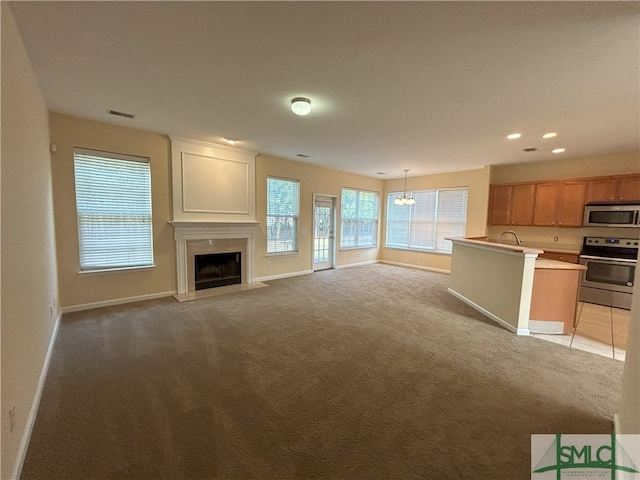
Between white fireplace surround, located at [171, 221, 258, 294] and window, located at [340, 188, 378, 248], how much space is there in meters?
3.04

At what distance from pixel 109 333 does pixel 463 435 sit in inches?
151

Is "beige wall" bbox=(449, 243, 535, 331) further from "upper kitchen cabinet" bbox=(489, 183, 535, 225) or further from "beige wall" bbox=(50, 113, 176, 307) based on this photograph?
"beige wall" bbox=(50, 113, 176, 307)

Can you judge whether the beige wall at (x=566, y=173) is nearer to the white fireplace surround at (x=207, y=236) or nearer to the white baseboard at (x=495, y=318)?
the white baseboard at (x=495, y=318)

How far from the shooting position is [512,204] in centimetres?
616

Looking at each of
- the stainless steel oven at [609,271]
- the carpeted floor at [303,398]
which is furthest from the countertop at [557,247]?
the carpeted floor at [303,398]

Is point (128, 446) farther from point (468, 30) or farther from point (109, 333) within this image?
point (468, 30)

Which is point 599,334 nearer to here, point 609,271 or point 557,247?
point 609,271

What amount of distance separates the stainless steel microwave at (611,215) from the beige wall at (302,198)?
16.6 feet

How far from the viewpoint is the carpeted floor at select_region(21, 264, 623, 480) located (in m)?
1.61

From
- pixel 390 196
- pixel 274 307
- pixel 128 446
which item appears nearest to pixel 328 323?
pixel 274 307

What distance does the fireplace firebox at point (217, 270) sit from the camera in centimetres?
526

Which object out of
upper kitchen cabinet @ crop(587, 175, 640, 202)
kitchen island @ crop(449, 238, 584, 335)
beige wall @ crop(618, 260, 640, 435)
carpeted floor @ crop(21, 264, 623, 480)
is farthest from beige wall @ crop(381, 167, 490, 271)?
beige wall @ crop(618, 260, 640, 435)

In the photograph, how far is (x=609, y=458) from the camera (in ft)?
5.57

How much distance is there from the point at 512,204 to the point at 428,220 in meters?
2.12
